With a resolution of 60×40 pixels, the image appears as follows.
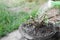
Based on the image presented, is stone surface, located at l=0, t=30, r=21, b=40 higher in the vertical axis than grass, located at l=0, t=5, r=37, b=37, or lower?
lower

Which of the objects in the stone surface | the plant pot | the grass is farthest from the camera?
the grass

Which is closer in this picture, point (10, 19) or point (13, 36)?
point (13, 36)

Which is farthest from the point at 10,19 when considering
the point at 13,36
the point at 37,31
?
the point at 37,31

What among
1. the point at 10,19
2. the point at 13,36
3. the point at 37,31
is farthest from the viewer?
the point at 10,19

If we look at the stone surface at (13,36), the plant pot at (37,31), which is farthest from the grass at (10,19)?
the plant pot at (37,31)

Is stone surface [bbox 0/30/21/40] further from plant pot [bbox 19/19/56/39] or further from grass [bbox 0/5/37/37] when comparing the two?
plant pot [bbox 19/19/56/39]

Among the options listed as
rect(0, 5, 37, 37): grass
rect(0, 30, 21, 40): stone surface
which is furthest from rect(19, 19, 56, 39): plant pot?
rect(0, 5, 37, 37): grass

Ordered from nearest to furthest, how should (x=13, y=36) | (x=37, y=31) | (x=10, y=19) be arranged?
(x=37, y=31) → (x=13, y=36) → (x=10, y=19)

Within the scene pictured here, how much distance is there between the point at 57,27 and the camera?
115 inches

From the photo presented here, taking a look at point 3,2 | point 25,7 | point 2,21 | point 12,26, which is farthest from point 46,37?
point 3,2

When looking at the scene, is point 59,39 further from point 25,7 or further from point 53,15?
point 25,7

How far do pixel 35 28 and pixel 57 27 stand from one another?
366 millimetres

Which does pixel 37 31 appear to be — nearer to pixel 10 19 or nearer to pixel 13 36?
pixel 13 36

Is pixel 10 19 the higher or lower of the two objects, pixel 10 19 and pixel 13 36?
the higher
